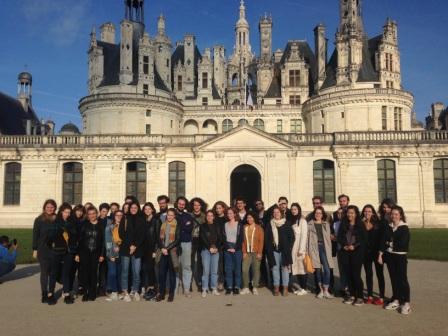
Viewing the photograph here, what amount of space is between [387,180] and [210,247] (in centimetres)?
2476

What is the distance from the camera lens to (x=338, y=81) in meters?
40.5

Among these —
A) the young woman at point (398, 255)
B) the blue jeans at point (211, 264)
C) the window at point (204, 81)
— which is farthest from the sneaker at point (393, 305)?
the window at point (204, 81)

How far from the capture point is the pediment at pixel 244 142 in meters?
31.3

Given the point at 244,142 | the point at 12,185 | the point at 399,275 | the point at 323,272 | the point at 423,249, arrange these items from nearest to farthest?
the point at 399,275, the point at 323,272, the point at 423,249, the point at 244,142, the point at 12,185

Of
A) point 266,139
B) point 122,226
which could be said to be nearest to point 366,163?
point 266,139

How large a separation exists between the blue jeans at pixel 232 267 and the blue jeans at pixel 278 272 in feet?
2.85

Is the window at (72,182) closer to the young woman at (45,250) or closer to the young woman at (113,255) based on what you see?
the young woman at (45,250)

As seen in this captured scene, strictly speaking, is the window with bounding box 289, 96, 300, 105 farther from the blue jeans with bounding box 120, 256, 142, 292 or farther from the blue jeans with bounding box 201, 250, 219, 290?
the blue jeans with bounding box 120, 256, 142, 292

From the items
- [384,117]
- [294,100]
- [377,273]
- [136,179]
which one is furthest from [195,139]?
[377,273]

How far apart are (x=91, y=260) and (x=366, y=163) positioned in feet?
85.1

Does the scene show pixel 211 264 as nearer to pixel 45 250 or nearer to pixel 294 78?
pixel 45 250

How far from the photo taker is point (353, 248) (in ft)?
29.5

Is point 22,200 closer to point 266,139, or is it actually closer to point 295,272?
point 266,139

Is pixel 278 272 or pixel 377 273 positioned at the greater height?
pixel 377 273
